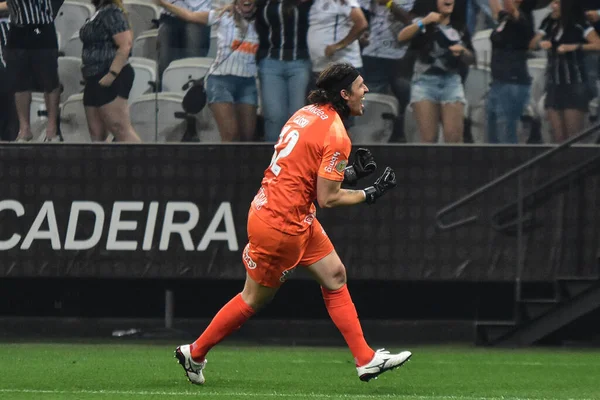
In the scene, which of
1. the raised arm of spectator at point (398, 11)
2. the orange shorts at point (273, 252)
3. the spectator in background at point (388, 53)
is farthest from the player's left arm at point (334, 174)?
the raised arm of spectator at point (398, 11)

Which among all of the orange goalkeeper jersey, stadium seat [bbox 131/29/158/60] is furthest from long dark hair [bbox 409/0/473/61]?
the orange goalkeeper jersey

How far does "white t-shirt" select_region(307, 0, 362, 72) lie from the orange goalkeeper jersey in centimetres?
471

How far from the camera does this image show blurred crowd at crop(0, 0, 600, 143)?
12.1 m

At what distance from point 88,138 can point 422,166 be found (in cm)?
333

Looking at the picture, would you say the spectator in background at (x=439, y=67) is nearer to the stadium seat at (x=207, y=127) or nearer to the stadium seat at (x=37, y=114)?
the stadium seat at (x=207, y=127)

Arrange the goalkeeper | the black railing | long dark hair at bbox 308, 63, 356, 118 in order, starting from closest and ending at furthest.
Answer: the goalkeeper
long dark hair at bbox 308, 63, 356, 118
the black railing

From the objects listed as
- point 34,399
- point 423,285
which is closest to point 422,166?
point 423,285

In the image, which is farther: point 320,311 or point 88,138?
point 320,311

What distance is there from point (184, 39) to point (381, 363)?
5658mm

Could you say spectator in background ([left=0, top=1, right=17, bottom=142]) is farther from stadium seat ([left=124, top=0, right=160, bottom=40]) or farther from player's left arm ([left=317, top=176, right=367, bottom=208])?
player's left arm ([left=317, top=176, right=367, bottom=208])

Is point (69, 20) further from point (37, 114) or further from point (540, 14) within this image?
point (540, 14)

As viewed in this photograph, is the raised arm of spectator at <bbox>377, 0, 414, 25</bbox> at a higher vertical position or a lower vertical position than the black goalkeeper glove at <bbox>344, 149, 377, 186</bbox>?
lower

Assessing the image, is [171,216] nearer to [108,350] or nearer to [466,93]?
[108,350]

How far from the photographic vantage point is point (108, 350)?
38.1ft
